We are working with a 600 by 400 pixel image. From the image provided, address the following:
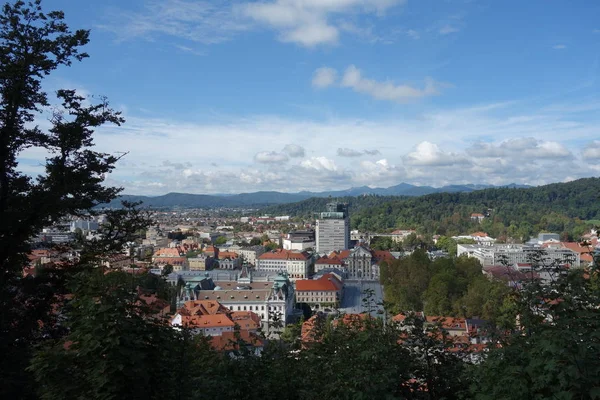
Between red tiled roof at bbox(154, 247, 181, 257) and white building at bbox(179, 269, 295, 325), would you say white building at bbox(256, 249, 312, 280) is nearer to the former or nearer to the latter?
red tiled roof at bbox(154, 247, 181, 257)

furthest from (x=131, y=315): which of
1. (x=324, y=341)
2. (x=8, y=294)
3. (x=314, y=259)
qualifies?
(x=314, y=259)

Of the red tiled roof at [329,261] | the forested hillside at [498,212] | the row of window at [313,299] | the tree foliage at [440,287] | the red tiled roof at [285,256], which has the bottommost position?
the row of window at [313,299]

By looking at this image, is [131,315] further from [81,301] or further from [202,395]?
[202,395]

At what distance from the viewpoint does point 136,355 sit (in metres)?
3.52

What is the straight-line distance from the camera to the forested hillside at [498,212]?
84.6m

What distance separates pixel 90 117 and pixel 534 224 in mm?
91791

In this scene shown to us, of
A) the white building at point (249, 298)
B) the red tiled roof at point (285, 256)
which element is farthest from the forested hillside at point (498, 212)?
the white building at point (249, 298)

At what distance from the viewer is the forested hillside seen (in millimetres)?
84562

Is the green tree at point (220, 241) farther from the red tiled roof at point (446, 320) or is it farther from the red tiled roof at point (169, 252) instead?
the red tiled roof at point (446, 320)

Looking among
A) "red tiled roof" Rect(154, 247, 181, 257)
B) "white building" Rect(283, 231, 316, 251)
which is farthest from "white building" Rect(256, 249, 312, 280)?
"white building" Rect(283, 231, 316, 251)

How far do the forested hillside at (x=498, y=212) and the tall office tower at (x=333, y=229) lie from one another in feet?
80.2

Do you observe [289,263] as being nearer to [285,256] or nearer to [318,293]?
[285,256]

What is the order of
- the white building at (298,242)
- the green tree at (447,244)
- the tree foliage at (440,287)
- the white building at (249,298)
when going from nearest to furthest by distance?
the tree foliage at (440,287), the white building at (249,298), the green tree at (447,244), the white building at (298,242)

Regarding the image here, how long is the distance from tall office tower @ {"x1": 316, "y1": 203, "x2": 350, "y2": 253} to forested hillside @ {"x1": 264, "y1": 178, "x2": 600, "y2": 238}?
2445 centimetres
